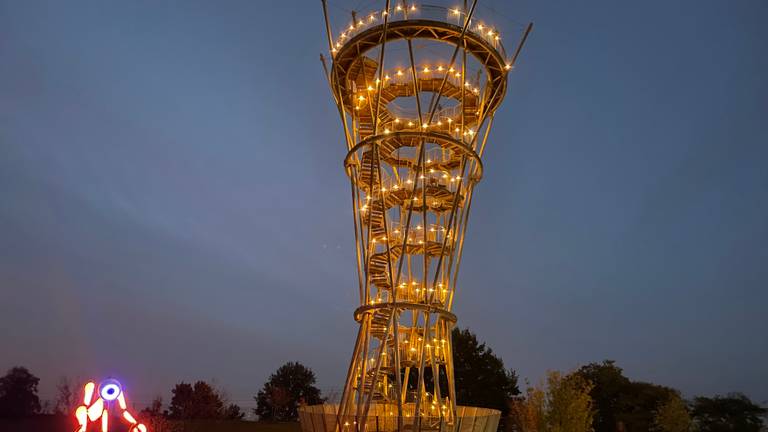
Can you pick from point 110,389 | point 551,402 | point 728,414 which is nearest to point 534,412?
point 551,402

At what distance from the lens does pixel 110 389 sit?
57.2 ft

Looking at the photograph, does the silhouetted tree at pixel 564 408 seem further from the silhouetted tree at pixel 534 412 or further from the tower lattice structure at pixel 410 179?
the tower lattice structure at pixel 410 179

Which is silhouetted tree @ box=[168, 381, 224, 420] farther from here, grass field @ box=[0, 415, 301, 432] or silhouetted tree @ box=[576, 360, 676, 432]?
silhouetted tree @ box=[576, 360, 676, 432]

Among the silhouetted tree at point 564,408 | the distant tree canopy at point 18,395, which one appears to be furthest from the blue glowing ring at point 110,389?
the distant tree canopy at point 18,395

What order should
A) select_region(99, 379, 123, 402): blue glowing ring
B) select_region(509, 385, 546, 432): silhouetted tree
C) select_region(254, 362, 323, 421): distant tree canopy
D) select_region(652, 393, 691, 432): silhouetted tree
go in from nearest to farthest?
select_region(99, 379, 123, 402): blue glowing ring < select_region(509, 385, 546, 432): silhouetted tree < select_region(652, 393, 691, 432): silhouetted tree < select_region(254, 362, 323, 421): distant tree canopy

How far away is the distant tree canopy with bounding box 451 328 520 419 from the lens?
182ft

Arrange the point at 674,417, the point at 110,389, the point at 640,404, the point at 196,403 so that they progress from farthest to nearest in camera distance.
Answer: the point at 196,403 → the point at 640,404 → the point at 674,417 → the point at 110,389

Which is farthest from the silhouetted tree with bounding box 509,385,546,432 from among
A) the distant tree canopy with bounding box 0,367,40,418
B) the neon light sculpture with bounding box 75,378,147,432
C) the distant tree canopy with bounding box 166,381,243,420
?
the distant tree canopy with bounding box 0,367,40,418

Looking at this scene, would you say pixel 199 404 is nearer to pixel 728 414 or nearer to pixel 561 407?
pixel 561 407

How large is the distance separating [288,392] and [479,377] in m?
25.2

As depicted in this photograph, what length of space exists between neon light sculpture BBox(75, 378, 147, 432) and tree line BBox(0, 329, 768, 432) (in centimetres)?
2021

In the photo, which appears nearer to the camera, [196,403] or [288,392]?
[196,403]

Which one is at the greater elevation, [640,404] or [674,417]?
[640,404]

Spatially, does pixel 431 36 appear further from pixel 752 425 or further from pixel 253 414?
pixel 253 414
